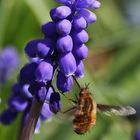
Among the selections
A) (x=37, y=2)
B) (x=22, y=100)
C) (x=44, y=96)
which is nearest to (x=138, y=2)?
(x=37, y=2)

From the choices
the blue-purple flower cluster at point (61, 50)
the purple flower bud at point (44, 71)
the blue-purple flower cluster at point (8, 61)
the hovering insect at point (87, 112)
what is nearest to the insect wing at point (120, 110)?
the hovering insect at point (87, 112)

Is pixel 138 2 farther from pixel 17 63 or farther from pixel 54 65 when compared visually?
pixel 54 65

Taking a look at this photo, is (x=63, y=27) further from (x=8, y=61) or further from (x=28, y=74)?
(x=8, y=61)

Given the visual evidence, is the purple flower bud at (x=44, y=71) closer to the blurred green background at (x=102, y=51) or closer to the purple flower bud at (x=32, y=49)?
the purple flower bud at (x=32, y=49)

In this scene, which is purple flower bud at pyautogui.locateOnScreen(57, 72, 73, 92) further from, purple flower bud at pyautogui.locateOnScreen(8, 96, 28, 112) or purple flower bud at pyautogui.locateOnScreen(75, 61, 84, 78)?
purple flower bud at pyautogui.locateOnScreen(8, 96, 28, 112)

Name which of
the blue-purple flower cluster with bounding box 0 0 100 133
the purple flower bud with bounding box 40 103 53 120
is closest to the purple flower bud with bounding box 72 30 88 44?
the blue-purple flower cluster with bounding box 0 0 100 133

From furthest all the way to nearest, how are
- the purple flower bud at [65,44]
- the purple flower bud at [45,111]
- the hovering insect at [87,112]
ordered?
the purple flower bud at [45,111] < the hovering insect at [87,112] < the purple flower bud at [65,44]
